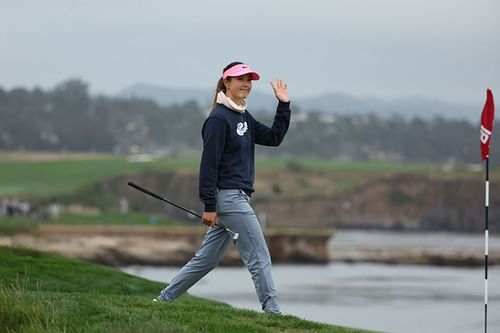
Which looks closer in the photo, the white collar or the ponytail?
the white collar

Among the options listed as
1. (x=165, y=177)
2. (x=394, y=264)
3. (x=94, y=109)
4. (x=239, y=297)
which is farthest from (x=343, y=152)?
(x=239, y=297)

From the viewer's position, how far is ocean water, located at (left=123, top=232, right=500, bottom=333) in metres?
40.3

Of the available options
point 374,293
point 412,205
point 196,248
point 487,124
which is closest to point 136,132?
point 412,205

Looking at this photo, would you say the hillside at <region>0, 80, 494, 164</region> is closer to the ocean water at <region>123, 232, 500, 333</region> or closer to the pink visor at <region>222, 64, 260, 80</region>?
the ocean water at <region>123, 232, 500, 333</region>

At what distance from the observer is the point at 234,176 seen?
43.6 feet

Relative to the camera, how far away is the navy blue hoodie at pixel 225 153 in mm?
13133

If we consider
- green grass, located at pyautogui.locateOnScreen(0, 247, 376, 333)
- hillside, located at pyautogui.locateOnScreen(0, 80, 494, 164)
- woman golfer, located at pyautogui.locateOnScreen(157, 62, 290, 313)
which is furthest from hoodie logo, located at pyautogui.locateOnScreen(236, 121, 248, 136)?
hillside, located at pyautogui.locateOnScreen(0, 80, 494, 164)

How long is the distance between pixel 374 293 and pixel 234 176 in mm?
43330

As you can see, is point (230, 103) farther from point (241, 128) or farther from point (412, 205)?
point (412, 205)

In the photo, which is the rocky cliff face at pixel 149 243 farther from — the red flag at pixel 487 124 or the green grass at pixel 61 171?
the red flag at pixel 487 124

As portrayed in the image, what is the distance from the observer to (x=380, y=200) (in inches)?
4788

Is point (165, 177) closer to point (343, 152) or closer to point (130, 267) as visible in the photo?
point (130, 267)

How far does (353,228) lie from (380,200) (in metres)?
3.08

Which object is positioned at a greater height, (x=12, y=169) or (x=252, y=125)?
(x=252, y=125)
